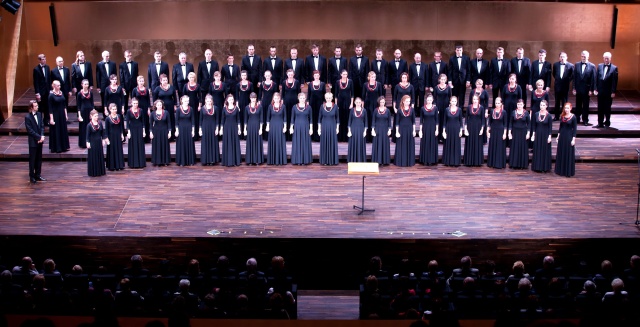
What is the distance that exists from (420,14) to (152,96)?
4.74m

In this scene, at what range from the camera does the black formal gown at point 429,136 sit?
11188 millimetres

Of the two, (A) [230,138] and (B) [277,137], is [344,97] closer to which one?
(B) [277,137]

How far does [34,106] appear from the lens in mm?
10719

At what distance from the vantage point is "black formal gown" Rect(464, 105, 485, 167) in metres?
11.2

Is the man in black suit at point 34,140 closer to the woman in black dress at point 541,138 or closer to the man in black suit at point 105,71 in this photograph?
the man in black suit at point 105,71

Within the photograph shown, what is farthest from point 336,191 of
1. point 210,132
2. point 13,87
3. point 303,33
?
point 13,87

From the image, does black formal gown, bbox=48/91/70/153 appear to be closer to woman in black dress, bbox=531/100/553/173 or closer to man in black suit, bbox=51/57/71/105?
man in black suit, bbox=51/57/71/105

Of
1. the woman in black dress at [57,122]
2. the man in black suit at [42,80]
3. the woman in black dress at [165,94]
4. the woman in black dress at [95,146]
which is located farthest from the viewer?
the man in black suit at [42,80]

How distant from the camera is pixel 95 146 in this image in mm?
10820

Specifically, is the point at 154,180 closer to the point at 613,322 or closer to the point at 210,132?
the point at 210,132

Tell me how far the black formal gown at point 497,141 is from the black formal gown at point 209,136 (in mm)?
3426

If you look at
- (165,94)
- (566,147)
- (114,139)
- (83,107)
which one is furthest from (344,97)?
(83,107)

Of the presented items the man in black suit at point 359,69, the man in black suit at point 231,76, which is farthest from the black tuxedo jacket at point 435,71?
the man in black suit at point 231,76

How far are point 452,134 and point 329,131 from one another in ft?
5.03
